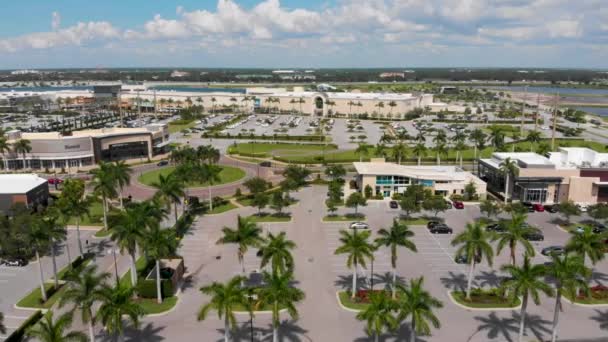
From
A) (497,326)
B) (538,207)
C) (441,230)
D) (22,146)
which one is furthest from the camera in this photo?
(22,146)

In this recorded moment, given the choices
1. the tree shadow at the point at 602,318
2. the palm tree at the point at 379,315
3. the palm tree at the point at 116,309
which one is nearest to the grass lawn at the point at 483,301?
the tree shadow at the point at 602,318

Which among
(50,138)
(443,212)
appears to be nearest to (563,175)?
(443,212)

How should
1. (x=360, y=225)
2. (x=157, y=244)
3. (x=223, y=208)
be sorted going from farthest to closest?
(x=223, y=208) < (x=360, y=225) < (x=157, y=244)

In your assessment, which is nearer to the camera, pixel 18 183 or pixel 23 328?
pixel 23 328

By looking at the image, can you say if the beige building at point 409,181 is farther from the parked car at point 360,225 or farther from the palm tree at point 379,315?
the palm tree at point 379,315

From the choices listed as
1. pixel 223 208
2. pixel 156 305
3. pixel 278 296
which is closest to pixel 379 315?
pixel 278 296

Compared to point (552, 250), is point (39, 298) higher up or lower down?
lower down

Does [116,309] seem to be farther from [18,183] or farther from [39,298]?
[18,183]

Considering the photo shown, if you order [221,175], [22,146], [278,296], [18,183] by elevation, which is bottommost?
[221,175]
